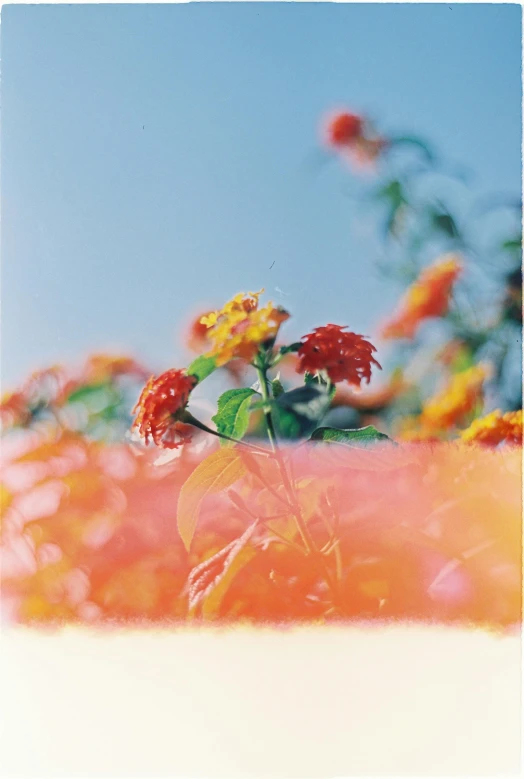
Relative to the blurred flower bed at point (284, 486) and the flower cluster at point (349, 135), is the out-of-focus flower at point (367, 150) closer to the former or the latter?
the flower cluster at point (349, 135)

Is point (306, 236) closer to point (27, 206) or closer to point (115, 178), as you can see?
point (115, 178)

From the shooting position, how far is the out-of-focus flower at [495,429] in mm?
2082

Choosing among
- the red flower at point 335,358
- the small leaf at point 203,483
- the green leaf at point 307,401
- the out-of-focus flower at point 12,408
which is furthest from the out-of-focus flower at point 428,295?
the out-of-focus flower at point 12,408

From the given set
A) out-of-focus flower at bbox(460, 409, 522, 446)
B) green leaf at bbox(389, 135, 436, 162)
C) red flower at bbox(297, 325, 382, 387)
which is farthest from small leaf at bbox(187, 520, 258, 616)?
green leaf at bbox(389, 135, 436, 162)

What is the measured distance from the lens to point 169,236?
7.03ft

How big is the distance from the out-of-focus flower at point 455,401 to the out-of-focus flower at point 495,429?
34mm

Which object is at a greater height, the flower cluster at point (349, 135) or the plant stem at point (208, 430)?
the flower cluster at point (349, 135)

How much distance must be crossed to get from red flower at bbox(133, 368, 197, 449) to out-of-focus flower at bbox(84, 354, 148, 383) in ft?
0.16

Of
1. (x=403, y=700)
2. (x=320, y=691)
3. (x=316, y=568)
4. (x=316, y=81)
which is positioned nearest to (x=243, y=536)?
(x=316, y=568)

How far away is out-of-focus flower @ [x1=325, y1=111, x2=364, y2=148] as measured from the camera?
2.13m

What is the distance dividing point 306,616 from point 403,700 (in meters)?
0.30

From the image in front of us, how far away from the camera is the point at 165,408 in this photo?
2.06 metres

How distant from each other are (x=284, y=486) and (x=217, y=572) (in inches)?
10.0

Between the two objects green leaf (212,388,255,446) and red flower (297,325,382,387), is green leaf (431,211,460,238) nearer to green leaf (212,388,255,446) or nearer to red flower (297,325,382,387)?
red flower (297,325,382,387)
